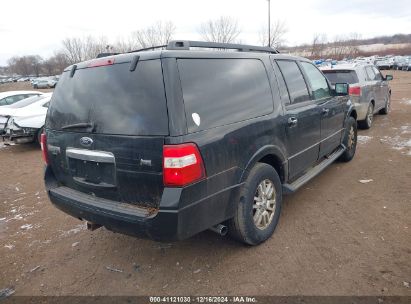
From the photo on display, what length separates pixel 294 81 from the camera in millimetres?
3914

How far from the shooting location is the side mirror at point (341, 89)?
4922mm

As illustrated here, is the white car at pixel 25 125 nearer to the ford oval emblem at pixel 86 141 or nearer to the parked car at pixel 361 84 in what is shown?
the ford oval emblem at pixel 86 141

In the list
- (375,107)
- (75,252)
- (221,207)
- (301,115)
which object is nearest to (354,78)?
(375,107)

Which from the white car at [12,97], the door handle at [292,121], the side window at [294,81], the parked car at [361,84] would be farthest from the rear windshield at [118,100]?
the white car at [12,97]

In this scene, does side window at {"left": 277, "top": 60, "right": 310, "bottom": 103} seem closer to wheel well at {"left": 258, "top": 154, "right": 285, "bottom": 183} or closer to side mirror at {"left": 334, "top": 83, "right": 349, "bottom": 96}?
wheel well at {"left": 258, "top": 154, "right": 285, "bottom": 183}

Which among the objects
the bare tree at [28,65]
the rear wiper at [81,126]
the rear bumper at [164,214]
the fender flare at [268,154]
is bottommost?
the rear bumper at [164,214]

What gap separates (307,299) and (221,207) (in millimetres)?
995

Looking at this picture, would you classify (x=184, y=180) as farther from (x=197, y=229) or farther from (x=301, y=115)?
(x=301, y=115)

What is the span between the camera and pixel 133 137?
8.09ft

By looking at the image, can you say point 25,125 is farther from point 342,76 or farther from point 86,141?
point 342,76

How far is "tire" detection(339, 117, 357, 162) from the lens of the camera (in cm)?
551

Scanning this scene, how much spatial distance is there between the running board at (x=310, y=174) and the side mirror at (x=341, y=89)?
0.96 metres

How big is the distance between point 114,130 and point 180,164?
66 centimetres

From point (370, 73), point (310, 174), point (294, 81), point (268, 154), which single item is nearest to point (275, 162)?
point (268, 154)
